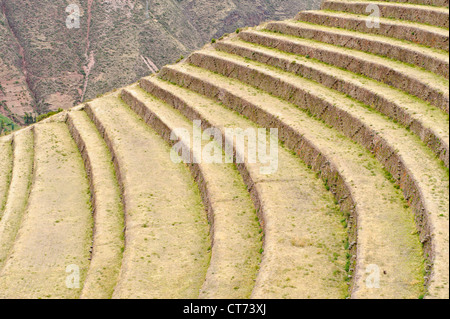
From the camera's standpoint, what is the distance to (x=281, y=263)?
13273 millimetres

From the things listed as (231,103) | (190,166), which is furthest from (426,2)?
(190,166)

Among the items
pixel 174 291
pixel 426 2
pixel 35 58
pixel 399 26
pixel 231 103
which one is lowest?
pixel 174 291

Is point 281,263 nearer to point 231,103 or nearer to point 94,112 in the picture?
point 231,103

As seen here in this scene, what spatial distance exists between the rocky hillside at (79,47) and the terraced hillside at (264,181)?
71.0 meters

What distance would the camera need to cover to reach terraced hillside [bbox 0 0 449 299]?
13.1 m

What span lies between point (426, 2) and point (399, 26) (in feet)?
9.91

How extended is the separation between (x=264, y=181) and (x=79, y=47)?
104014 mm

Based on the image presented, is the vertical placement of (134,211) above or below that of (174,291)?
above
